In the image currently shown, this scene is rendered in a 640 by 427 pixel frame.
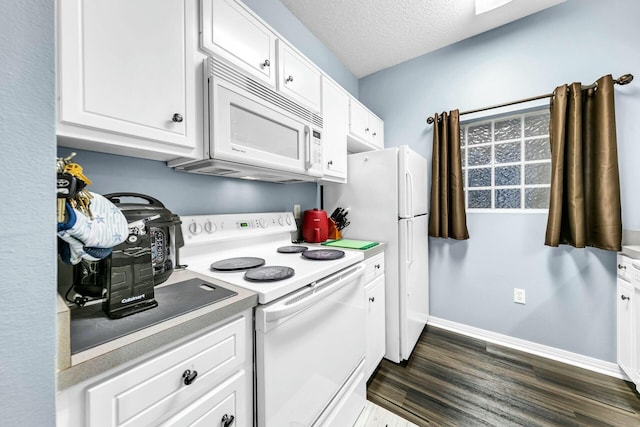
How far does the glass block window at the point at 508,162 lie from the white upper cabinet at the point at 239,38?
6.42 feet

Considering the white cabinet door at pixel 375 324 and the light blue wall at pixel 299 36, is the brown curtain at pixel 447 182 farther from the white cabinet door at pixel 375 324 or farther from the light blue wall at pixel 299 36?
the light blue wall at pixel 299 36

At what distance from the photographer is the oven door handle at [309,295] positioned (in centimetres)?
84

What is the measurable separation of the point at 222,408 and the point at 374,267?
1217 millimetres

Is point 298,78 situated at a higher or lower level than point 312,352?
higher

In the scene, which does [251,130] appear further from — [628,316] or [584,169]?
[628,316]

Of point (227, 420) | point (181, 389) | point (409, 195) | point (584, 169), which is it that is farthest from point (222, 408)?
point (584, 169)

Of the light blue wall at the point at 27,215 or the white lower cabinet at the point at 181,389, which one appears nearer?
the light blue wall at the point at 27,215

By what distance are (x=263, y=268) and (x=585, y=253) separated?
238cm

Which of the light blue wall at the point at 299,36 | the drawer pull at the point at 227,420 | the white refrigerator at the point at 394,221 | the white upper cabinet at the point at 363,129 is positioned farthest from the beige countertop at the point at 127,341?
the light blue wall at the point at 299,36

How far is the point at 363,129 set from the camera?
231cm

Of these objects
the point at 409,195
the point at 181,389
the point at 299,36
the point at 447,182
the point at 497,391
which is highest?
the point at 299,36

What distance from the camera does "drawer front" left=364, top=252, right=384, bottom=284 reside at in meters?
1.62

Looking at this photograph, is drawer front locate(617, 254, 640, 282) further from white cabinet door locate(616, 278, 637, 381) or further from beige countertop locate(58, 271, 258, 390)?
beige countertop locate(58, 271, 258, 390)

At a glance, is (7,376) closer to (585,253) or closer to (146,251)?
(146,251)
